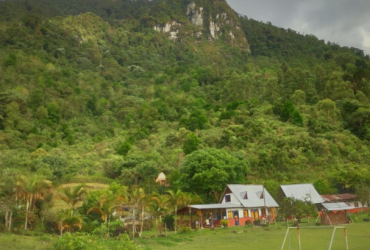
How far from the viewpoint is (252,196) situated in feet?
131

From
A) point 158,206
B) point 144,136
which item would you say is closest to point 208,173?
point 158,206

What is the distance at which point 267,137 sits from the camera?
54781 mm

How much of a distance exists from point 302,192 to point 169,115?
3725 cm

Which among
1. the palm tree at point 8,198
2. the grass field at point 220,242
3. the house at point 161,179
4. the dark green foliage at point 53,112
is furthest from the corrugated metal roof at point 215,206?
the dark green foliage at point 53,112

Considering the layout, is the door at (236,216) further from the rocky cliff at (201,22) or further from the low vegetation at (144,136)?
the rocky cliff at (201,22)

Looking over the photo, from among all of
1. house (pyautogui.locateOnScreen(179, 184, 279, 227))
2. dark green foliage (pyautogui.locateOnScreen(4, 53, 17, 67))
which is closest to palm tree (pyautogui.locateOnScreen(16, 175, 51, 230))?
house (pyautogui.locateOnScreen(179, 184, 279, 227))

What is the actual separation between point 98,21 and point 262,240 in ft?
451

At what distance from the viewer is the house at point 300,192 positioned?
40947 millimetres

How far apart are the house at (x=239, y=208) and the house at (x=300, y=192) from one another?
1.49 meters

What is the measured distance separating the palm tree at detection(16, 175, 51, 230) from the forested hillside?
8.72 meters

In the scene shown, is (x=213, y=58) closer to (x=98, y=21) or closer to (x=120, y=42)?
(x=120, y=42)

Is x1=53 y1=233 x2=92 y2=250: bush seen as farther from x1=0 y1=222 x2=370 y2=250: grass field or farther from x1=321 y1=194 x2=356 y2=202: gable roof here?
x1=321 y1=194 x2=356 y2=202: gable roof

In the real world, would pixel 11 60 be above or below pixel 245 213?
above

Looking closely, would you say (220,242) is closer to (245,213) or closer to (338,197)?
(245,213)
